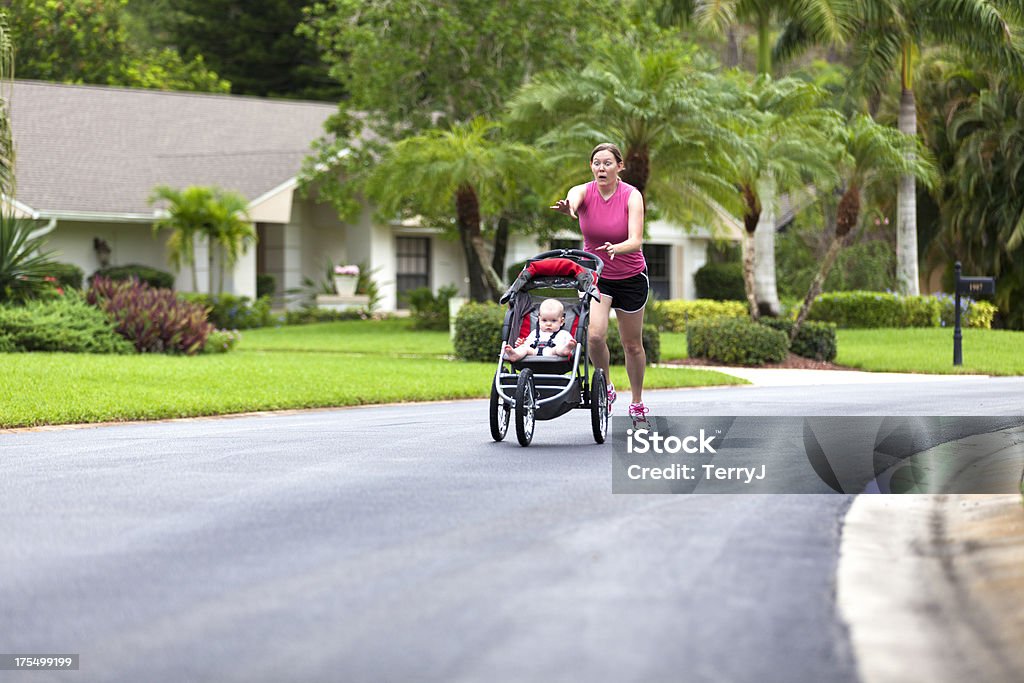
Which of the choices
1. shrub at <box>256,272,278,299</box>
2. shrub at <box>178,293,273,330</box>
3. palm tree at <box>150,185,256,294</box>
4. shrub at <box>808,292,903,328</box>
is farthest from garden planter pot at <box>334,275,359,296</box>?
shrub at <box>808,292,903,328</box>

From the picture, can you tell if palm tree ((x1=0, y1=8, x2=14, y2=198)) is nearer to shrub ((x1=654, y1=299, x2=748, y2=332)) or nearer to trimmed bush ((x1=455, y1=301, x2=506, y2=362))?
trimmed bush ((x1=455, y1=301, x2=506, y2=362))

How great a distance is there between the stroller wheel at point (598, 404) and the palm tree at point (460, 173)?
15.6 metres

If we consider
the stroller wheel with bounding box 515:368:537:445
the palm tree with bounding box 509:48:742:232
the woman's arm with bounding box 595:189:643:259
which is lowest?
the stroller wheel with bounding box 515:368:537:445

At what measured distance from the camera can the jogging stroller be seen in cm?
943

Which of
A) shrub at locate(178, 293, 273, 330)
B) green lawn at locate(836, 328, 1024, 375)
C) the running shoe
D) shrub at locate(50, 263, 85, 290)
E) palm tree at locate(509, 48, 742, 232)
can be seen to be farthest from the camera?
shrub at locate(178, 293, 273, 330)

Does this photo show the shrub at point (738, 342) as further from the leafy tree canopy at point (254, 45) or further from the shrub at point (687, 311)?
the leafy tree canopy at point (254, 45)

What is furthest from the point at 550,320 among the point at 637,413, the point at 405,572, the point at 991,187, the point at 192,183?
the point at 991,187

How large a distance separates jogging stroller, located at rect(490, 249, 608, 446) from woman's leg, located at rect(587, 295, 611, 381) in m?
0.16

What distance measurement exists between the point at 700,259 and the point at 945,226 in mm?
8248

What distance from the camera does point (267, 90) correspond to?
2158 inches

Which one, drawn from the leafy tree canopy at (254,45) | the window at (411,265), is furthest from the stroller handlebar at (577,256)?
the leafy tree canopy at (254,45)

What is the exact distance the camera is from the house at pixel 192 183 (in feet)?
112

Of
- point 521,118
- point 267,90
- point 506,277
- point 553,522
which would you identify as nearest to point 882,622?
point 553,522

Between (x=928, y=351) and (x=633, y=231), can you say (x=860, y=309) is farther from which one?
(x=633, y=231)
